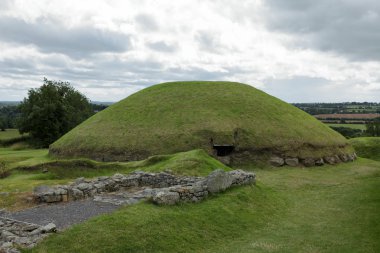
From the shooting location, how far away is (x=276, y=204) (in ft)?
66.0

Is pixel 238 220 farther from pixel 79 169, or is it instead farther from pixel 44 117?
pixel 44 117

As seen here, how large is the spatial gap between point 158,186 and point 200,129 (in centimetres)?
1303

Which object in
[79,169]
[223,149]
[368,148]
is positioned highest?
[223,149]

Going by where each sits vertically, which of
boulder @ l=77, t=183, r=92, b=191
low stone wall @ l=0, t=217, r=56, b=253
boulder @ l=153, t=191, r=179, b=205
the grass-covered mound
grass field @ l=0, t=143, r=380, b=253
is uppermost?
the grass-covered mound

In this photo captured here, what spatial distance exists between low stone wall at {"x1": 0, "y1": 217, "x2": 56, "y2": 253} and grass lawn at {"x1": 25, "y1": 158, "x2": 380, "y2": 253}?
41 cm

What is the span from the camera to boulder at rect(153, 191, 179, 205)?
15547 mm

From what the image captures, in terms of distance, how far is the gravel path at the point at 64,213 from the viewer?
14222mm

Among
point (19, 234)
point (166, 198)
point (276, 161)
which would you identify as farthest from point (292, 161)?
point (19, 234)

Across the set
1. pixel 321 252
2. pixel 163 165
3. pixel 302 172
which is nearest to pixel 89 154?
pixel 163 165

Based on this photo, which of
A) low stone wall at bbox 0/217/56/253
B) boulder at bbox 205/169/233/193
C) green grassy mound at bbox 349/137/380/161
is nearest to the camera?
low stone wall at bbox 0/217/56/253

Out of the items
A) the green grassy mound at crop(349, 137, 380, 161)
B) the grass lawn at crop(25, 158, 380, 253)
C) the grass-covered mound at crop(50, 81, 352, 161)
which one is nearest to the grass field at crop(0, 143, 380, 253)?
the grass lawn at crop(25, 158, 380, 253)

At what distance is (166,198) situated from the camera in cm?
1571

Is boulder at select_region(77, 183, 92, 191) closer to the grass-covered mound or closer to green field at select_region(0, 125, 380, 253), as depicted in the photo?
green field at select_region(0, 125, 380, 253)

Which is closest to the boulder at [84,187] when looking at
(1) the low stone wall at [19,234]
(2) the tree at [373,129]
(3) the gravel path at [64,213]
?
(3) the gravel path at [64,213]
